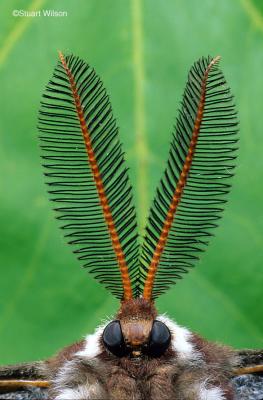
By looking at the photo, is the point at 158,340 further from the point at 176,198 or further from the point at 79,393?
the point at 176,198

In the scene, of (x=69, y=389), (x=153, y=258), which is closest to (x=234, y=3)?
(x=153, y=258)

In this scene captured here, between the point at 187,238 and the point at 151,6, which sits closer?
the point at 187,238

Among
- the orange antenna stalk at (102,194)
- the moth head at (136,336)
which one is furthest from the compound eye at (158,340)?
the orange antenna stalk at (102,194)

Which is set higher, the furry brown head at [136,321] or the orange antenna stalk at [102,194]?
the orange antenna stalk at [102,194]

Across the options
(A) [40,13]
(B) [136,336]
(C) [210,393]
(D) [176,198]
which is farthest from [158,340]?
(A) [40,13]

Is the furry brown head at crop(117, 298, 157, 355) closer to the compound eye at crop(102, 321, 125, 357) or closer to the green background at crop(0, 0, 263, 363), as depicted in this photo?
the compound eye at crop(102, 321, 125, 357)

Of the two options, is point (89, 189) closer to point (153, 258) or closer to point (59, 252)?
point (153, 258)

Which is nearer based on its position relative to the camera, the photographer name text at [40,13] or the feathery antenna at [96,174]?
the feathery antenna at [96,174]

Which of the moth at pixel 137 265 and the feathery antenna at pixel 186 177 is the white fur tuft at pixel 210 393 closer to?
the moth at pixel 137 265
